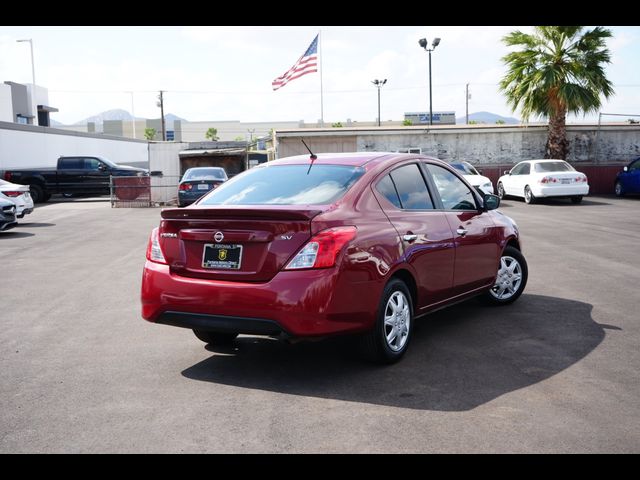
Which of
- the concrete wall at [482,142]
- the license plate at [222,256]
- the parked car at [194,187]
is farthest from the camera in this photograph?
the concrete wall at [482,142]

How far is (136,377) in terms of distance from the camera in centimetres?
525

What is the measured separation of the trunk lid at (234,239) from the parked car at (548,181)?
19.2 metres

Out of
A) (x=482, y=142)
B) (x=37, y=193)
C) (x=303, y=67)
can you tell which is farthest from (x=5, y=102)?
(x=482, y=142)

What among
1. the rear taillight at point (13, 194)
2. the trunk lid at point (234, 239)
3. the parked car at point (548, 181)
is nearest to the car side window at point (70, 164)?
the rear taillight at point (13, 194)

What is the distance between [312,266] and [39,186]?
27236mm

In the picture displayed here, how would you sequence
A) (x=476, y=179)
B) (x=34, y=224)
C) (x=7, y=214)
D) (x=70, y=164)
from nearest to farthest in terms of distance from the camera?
(x=7, y=214) < (x=34, y=224) < (x=476, y=179) < (x=70, y=164)

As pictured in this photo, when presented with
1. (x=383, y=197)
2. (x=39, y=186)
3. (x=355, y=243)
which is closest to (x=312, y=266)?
(x=355, y=243)

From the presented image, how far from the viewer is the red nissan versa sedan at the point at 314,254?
483cm

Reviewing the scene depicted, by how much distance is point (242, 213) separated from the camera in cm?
500

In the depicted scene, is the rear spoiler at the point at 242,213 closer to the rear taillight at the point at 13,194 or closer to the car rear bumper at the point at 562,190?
the rear taillight at the point at 13,194

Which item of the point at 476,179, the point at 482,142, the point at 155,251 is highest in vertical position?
the point at 482,142

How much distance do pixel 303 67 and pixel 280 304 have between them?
28417 mm

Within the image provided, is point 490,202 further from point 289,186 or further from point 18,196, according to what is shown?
point 18,196

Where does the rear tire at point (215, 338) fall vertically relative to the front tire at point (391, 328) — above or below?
below
